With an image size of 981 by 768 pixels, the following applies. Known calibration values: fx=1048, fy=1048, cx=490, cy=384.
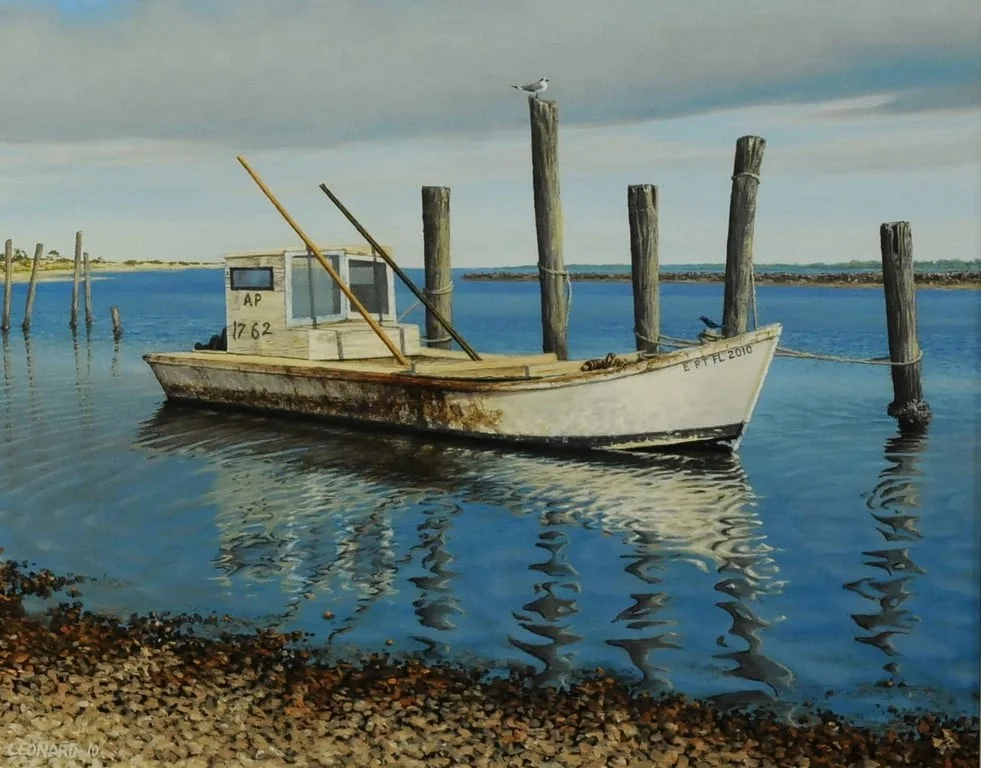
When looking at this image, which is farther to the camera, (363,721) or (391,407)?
(391,407)

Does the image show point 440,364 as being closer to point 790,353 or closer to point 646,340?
point 646,340

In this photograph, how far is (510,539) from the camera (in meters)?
8.85

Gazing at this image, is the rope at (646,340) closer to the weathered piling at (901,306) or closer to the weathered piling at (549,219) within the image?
the weathered piling at (549,219)

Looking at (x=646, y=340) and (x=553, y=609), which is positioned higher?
(x=646, y=340)

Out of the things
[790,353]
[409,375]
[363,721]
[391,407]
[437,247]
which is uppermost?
[437,247]

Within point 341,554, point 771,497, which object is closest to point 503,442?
point 771,497

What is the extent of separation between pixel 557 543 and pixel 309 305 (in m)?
6.64

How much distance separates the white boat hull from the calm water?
12.4 inches

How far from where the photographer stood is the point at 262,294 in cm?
1412

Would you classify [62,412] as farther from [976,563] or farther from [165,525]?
[976,563]

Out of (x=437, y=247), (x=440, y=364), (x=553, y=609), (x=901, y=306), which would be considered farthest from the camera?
(x=437, y=247)

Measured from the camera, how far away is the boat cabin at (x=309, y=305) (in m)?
13.9

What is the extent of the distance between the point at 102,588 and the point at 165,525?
1789 millimetres

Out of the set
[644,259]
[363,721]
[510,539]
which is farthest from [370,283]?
[363,721]
